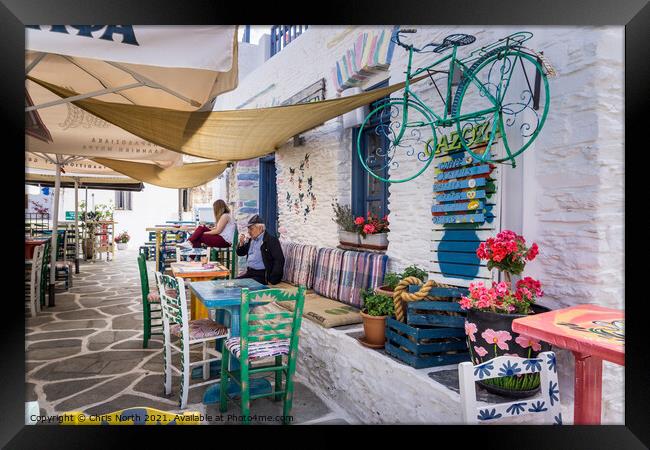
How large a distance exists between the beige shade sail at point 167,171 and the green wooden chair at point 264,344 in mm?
4987

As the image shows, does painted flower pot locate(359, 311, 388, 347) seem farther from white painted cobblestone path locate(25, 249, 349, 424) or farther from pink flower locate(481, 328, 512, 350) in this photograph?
pink flower locate(481, 328, 512, 350)

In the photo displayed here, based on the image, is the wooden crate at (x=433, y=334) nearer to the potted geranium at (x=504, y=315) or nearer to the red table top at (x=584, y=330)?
the potted geranium at (x=504, y=315)

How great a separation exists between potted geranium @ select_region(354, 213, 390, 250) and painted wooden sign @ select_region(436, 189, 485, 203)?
3.06 ft

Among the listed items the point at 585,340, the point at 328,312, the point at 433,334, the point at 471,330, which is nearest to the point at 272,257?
the point at 328,312

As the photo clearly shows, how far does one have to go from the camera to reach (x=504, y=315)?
214 cm

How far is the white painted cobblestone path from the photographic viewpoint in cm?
301

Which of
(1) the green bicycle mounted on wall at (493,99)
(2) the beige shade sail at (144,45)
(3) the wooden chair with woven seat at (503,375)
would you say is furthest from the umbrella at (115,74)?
(3) the wooden chair with woven seat at (503,375)

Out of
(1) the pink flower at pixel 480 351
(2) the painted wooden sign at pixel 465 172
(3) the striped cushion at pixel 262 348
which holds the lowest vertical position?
(3) the striped cushion at pixel 262 348

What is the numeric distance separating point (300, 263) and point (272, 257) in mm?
415

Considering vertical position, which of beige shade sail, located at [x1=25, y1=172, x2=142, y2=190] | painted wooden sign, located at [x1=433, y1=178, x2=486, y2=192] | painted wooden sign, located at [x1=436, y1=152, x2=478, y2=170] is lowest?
painted wooden sign, located at [x1=433, y1=178, x2=486, y2=192]

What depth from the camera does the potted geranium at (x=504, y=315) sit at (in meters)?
2.13

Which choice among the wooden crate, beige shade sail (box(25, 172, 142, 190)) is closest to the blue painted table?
the wooden crate
